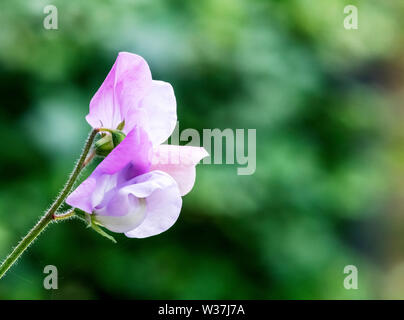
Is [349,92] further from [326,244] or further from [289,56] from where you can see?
[326,244]

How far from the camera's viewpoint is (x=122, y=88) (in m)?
0.55

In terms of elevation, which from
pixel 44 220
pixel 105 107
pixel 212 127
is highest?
pixel 212 127

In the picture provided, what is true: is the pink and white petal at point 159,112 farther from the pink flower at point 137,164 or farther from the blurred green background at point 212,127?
the blurred green background at point 212,127

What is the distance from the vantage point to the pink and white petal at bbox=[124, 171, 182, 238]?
502mm

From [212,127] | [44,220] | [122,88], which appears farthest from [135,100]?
[212,127]

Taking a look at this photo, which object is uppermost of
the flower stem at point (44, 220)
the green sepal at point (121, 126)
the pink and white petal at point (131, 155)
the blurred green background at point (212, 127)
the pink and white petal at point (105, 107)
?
the blurred green background at point (212, 127)

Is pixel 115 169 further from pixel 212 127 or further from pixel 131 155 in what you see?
pixel 212 127

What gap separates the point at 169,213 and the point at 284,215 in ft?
3.41

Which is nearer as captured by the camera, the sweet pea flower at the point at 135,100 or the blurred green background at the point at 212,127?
the sweet pea flower at the point at 135,100

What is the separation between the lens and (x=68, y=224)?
56.1 inches

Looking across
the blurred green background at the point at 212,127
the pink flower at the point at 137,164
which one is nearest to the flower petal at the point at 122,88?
the pink flower at the point at 137,164

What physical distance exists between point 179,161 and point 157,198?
0.05 meters

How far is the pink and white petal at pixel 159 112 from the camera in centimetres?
54

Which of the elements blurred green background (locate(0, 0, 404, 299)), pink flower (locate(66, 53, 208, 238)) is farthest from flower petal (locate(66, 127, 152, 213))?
blurred green background (locate(0, 0, 404, 299))
